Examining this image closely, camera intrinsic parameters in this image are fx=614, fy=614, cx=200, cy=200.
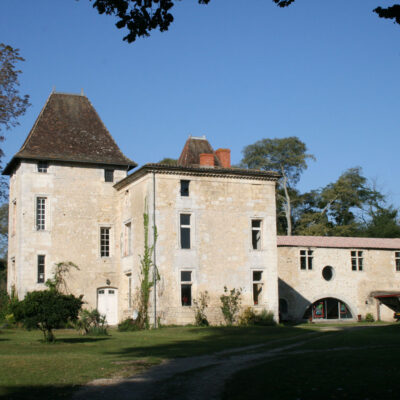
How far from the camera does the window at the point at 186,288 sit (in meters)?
30.2

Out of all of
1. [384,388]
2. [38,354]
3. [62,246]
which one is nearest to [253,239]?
[62,246]

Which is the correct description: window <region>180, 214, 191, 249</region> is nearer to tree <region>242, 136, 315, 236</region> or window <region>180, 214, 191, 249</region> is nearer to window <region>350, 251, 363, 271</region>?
window <region>350, 251, 363, 271</region>

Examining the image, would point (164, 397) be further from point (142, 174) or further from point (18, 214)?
point (18, 214)

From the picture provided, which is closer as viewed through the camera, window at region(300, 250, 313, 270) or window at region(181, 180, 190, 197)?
window at region(181, 180, 190, 197)

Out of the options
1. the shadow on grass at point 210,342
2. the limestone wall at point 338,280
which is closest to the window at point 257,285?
the shadow on grass at point 210,342

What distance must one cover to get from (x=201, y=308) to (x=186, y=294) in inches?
39.6

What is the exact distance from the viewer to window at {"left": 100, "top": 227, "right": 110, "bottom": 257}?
33.9 meters

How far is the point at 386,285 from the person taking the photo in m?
39.8

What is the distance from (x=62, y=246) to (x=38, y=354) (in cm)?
1645

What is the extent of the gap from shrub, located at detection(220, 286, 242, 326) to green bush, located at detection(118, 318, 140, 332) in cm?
437

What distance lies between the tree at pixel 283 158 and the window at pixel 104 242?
23227 millimetres

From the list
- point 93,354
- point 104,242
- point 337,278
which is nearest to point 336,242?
point 337,278

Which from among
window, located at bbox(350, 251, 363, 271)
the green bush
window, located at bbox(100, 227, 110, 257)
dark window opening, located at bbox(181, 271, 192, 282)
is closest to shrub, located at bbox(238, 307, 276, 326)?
dark window opening, located at bbox(181, 271, 192, 282)

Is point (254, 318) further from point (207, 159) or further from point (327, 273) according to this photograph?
point (327, 273)
